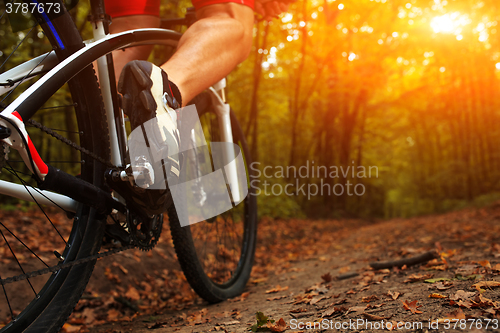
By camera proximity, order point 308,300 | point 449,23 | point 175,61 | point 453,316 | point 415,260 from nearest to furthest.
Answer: point 453,316, point 175,61, point 308,300, point 415,260, point 449,23

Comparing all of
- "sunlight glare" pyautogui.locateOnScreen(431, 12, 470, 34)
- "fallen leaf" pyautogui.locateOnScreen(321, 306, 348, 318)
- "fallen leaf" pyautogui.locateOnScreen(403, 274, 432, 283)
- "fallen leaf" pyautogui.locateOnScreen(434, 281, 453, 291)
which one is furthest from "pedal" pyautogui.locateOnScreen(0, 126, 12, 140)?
"sunlight glare" pyautogui.locateOnScreen(431, 12, 470, 34)

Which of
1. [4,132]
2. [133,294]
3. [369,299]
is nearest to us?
[4,132]

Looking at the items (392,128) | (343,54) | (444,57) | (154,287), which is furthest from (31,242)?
(392,128)

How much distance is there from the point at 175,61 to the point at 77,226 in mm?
696

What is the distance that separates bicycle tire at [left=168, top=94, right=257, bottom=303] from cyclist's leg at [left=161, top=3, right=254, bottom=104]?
1.55ft

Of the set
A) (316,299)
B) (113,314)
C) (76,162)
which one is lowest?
(113,314)

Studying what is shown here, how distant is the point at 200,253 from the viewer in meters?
1.85

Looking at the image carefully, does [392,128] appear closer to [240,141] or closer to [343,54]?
[343,54]

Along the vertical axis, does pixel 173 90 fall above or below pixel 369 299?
above

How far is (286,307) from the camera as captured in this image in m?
1.48

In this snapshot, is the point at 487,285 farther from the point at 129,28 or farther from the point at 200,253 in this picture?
the point at 129,28

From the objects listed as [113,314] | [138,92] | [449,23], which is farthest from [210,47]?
[449,23]

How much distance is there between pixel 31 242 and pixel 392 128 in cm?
1614

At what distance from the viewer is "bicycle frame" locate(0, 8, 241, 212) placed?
0.87 metres
